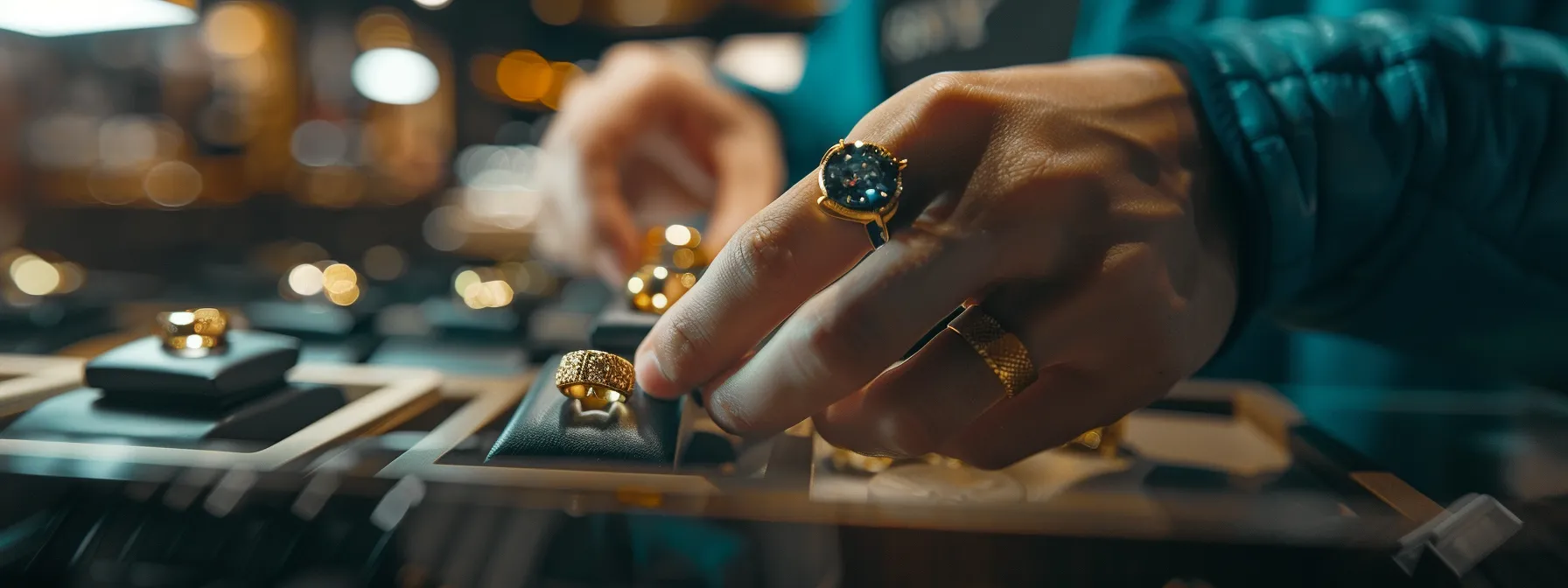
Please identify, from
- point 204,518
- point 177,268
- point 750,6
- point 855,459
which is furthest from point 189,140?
point 855,459

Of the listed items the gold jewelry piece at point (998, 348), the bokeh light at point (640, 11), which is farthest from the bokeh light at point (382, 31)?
the gold jewelry piece at point (998, 348)

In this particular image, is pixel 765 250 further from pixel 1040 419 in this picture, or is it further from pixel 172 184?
pixel 172 184

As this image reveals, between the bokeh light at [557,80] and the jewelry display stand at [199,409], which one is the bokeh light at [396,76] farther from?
the jewelry display stand at [199,409]

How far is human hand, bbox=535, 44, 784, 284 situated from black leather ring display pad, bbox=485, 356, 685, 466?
1.17 feet

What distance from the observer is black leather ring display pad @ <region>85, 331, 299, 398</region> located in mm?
372

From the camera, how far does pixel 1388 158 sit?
1.29 ft

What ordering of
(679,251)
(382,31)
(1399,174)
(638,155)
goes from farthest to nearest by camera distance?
1. (382,31)
2. (638,155)
3. (679,251)
4. (1399,174)

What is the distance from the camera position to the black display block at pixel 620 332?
448 mm

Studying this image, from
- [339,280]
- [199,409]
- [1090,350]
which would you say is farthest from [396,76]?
[1090,350]

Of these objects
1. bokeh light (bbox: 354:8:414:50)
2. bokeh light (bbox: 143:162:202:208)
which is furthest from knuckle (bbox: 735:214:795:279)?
bokeh light (bbox: 354:8:414:50)

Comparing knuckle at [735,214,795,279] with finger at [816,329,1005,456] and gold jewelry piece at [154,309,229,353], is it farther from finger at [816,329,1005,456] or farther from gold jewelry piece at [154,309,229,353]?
gold jewelry piece at [154,309,229,353]

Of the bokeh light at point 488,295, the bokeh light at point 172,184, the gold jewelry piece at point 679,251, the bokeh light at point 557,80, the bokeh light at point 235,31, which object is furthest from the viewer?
the bokeh light at point 557,80

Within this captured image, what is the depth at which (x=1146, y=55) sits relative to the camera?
1.37 feet

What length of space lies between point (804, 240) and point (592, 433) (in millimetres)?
120
